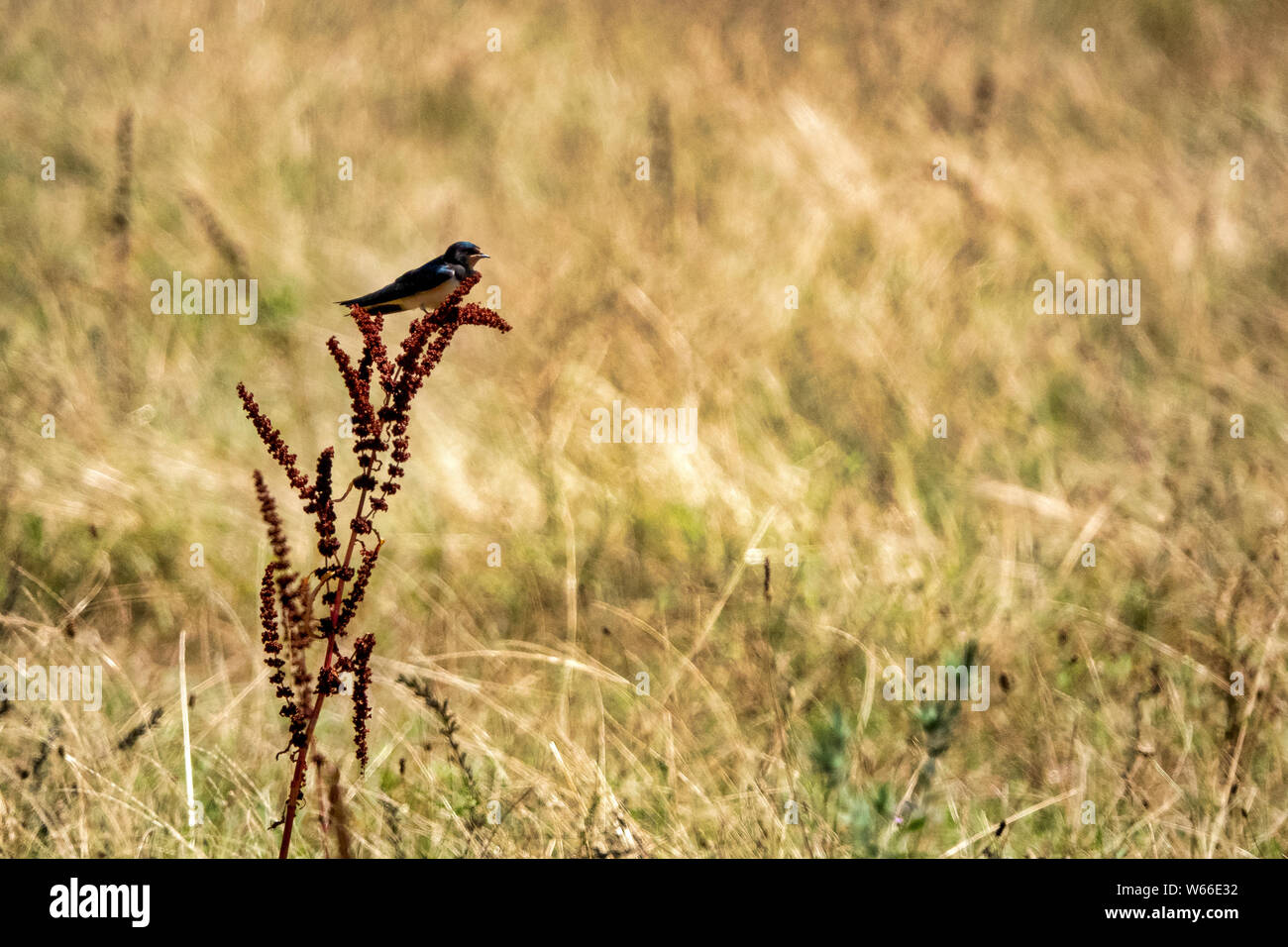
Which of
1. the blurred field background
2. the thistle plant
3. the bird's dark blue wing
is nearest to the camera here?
the thistle plant

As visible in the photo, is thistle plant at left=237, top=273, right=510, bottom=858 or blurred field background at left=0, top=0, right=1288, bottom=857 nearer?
thistle plant at left=237, top=273, right=510, bottom=858

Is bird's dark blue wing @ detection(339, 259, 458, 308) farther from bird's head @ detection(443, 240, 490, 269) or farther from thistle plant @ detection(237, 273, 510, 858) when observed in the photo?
thistle plant @ detection(237, 273, 510, 858)

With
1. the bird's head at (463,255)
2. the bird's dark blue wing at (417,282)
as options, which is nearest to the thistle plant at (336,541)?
the bird's dark blue wing at (417,282)

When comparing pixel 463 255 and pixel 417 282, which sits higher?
pixel 463 255

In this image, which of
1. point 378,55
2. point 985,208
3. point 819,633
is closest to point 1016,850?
point 819,633

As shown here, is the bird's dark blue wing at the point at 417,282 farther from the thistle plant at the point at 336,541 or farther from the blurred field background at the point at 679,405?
the blurred field background at the point at 679,405

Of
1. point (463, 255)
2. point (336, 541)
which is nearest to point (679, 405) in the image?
point (463, 255)

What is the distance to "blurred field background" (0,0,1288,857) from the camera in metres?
3.62

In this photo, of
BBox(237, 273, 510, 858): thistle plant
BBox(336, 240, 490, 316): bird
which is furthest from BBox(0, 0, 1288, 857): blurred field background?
BBox(336, 240, 490, 316): bird

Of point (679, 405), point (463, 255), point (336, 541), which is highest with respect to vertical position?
point (463, 255)

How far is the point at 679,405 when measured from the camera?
17.7ft

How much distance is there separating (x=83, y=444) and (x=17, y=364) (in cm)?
59

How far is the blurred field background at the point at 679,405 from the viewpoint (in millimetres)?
3625

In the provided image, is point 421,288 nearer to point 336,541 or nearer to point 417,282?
point 417,282
